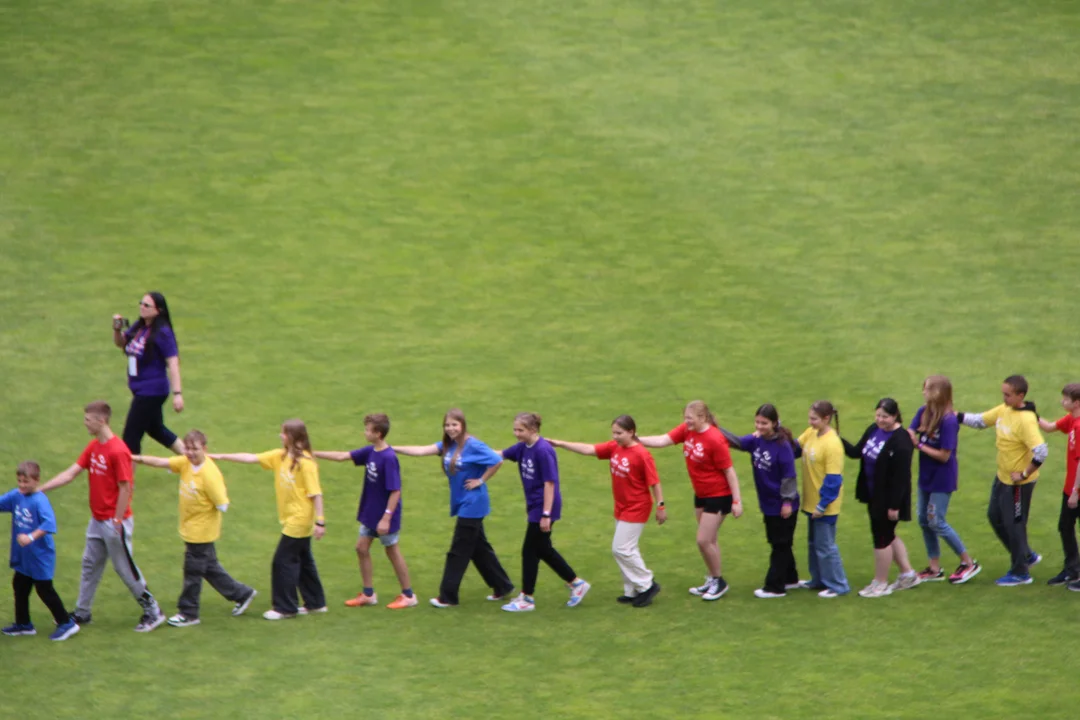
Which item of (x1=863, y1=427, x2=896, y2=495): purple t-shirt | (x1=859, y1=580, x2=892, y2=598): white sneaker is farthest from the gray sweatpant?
(x1=863, y1=427, x2=896, y2=495): purple t-shirt

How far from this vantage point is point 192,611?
1215 cm

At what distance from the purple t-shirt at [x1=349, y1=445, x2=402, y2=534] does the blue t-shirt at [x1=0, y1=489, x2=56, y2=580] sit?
Answer: 2624 millimetres

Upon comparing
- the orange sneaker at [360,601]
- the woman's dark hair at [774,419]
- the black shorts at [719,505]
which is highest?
the woman's dark hair at [774,419]

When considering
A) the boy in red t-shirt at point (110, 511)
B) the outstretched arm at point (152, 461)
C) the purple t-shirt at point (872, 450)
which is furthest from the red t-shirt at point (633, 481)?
the boy in red t-shirt at point (110, 511)

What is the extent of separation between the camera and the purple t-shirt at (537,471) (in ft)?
41.0

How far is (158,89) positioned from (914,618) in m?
15.3

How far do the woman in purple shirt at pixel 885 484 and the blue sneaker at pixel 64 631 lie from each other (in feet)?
22.6

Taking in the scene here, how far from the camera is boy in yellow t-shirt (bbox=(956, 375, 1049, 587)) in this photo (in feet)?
41.7

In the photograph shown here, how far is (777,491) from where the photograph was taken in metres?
12.7

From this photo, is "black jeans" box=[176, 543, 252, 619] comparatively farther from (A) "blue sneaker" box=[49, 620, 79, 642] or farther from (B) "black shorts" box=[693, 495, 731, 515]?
(B) "black shorts" box=[693, 495, 731, 515]

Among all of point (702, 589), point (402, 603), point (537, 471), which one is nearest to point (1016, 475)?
point (702, 589)

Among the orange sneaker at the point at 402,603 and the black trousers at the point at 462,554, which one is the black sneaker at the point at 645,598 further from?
the orange sneaker at the point at 402,603

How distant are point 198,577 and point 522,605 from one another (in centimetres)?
285

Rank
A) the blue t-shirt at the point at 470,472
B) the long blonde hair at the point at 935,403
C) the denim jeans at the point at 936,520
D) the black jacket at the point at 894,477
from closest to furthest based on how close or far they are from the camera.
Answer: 1. the black jacket at the point at 894,477
2. the blue t-shirt at the point at 470,472
3. the long blonde hair at the point at 935,403
4. the denim jeans at the point at 936,520
